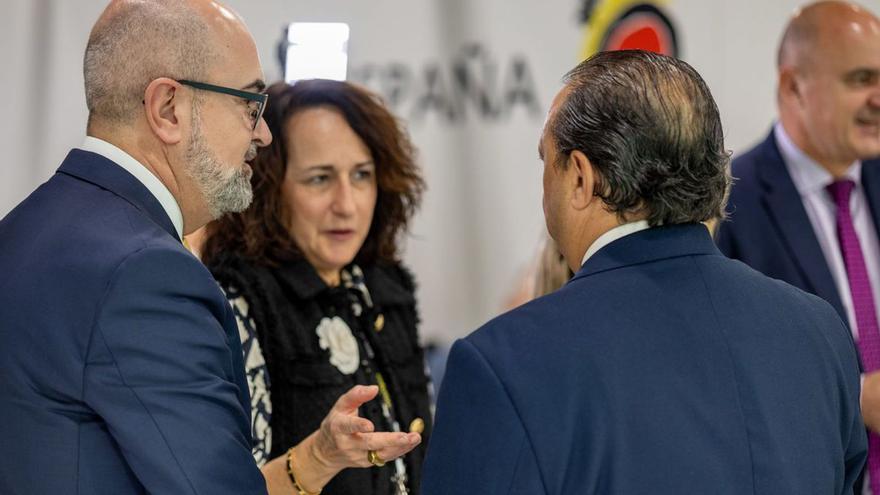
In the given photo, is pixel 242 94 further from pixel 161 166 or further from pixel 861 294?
pixel 861 294

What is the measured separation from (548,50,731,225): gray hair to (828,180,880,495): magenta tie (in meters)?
1.44

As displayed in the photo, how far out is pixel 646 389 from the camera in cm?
151

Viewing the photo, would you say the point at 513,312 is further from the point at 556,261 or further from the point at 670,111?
the point at 556,261

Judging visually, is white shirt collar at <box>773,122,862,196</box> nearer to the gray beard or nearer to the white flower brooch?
the white flower brooch

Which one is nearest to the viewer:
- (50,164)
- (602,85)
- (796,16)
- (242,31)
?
(602,85)

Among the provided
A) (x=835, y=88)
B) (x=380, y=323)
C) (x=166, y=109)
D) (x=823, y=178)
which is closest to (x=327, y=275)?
(x=380, y=323)

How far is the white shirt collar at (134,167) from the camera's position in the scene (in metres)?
1.78

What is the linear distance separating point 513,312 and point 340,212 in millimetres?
1064

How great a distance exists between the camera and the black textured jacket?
2406 mm

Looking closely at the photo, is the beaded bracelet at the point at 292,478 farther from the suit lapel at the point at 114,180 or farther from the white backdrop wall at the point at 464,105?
the white backdrop wall at the point at 464,105

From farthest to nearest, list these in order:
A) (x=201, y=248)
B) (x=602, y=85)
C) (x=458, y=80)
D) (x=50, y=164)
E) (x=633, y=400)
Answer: (x=458, y=80) → (x=50, y=164) → (x=201, y=248) → (x=602, y=85) → (x=633, y=400)

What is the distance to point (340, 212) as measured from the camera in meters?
2.59

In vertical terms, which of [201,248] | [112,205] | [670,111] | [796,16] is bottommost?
[201,248]

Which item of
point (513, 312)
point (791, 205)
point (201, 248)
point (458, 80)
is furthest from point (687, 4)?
point (513, 312)
